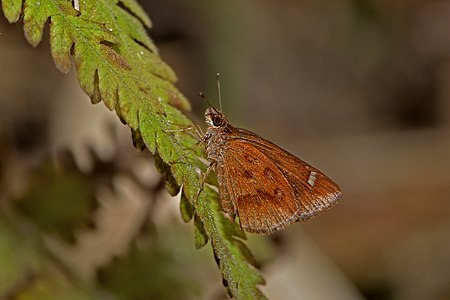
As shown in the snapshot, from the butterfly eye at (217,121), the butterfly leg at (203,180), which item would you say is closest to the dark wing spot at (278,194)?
the butterfly leg at (203,180)

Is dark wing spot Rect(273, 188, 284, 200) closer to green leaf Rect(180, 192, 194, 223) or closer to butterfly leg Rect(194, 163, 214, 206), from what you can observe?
butterfly leg Rect(194, 163, 214, 206)

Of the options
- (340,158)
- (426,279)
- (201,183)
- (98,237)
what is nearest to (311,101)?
(340,158)

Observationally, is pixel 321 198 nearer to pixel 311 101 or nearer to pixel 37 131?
pixel 37 131

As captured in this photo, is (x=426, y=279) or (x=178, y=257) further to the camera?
(x=426, y=279)

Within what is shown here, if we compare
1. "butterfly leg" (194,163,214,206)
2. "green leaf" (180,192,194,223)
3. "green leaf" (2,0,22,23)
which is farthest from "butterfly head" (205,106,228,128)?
"green leaf" (2,0,22,23)

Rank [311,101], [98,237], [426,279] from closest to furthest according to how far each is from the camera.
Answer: [98,237] → [426,279] → [311,101]

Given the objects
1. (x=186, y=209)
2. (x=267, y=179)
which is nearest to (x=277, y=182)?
(x=267, y=179)

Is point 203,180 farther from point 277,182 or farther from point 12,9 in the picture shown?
point 12,9
